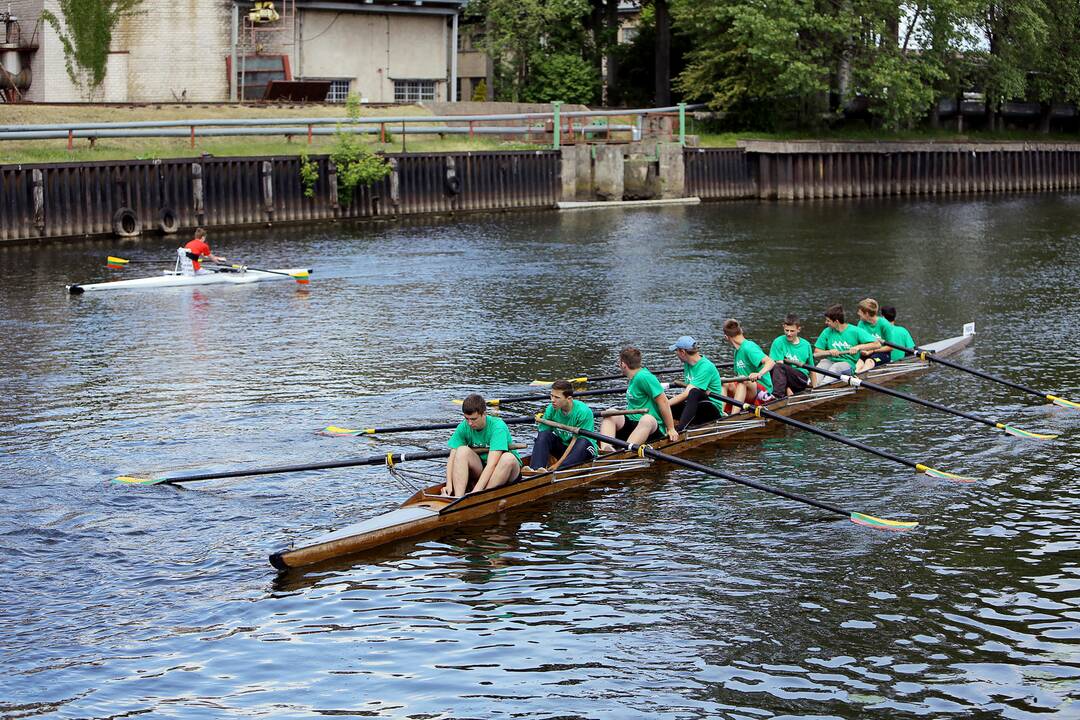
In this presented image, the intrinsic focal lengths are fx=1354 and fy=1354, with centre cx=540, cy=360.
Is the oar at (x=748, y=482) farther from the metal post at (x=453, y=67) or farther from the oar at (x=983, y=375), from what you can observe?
the metal post at (x=453, y=67)

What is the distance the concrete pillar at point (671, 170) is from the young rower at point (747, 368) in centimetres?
4038

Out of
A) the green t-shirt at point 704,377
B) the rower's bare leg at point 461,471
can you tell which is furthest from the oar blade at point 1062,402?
the rower's bare leg at point 461,471

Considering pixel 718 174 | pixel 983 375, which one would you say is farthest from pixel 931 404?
pixel 718 174

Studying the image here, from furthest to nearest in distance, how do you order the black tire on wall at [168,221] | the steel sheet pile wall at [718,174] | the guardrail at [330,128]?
1. the steel sheet pile wall at [718,174]
2. the black tire on wall at [168,221]
3. the guardrail at [330,128]

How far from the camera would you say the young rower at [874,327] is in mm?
26203

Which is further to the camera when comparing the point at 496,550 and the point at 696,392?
the point at 696,392

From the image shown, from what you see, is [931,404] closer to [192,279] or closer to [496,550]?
[496,550]

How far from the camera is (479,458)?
18.2m

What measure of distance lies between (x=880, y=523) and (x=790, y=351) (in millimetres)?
6693

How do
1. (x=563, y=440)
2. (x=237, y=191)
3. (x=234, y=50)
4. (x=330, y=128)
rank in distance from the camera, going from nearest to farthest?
(x=563, y=440)
(x=237, y=191)
(x=330, y=128)
(x=234, y=50)

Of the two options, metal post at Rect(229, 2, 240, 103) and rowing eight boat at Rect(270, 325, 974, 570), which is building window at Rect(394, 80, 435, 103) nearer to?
metal post at Rect(229, 2, 240, 103)

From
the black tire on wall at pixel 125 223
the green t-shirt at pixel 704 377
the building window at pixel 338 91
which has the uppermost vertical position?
the building window at pixel 338 91

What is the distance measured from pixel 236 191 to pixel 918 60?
34.7 metres

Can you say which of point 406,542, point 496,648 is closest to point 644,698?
point 496,648
